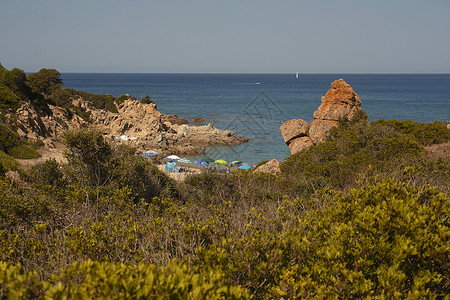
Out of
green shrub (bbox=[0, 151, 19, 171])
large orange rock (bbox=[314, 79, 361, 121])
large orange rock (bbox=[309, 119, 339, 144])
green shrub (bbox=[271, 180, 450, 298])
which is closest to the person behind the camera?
green shrub (bbox=[271, 180, 450, 298])

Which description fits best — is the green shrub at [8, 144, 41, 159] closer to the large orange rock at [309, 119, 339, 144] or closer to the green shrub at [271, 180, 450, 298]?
the large orange rock at [309, 119, 339, 144]

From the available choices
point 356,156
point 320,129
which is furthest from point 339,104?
point 356,156

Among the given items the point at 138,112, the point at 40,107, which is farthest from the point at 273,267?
the point at 138,112

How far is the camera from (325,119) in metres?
26.3

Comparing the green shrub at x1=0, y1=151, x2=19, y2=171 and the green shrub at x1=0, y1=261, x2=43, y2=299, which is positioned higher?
the green shrub at x1=0, y1=261, x2=43, y2=299

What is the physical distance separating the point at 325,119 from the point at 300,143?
2.85m

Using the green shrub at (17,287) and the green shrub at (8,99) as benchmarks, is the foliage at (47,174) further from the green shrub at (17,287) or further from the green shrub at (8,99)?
the green shrub at (8,99)

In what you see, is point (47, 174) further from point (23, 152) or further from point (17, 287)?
A: point (23, 152)

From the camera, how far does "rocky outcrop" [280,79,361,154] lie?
26.0m

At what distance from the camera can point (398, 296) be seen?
3518 millimetres

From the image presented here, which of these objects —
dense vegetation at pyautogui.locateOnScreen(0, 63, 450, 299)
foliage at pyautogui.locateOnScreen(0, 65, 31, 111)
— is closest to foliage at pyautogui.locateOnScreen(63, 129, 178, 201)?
dense vegetation at pyautogui.locateOnScreen(0, 63, 450, 299)

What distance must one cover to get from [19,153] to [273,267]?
82.1 feet

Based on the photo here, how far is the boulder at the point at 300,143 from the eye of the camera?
25922 millimetres

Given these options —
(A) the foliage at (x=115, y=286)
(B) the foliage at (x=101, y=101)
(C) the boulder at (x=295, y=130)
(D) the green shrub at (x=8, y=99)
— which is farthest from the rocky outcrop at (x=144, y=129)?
(A) the foliage at (x=115, y=286)
